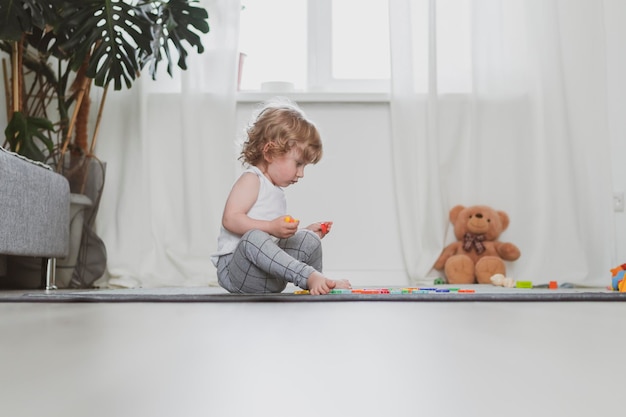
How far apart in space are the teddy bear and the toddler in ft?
3.93

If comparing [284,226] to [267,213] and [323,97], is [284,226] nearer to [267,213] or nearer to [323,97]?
[267,213]

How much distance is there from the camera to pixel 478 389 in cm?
59

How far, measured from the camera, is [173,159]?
3221mm

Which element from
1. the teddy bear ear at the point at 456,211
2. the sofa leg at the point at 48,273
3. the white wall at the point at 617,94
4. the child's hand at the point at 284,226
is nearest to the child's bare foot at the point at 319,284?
the child's hand at the point at 284,226

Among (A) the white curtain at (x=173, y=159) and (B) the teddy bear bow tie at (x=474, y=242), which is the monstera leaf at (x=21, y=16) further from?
(B) the teddy bear bow tie at (x=474, y=242)

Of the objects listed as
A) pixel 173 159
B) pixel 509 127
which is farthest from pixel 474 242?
pixel 173 159

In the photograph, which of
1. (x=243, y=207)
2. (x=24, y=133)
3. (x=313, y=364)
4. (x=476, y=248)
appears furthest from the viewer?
(x=476, y=248)

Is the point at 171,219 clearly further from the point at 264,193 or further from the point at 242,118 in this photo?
the point at 264,193

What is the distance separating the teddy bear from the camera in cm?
307

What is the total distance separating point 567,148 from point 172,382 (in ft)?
9.51

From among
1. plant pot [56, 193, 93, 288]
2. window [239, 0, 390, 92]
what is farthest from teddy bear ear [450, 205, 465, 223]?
plant pot [56, 193, 93, 288]

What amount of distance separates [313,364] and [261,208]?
1.26m

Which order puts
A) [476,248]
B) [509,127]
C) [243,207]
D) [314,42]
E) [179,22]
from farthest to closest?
[314,42], [509,127], [476,248], [179,22], [243,207]

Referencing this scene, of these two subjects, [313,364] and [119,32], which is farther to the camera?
[119,32]
